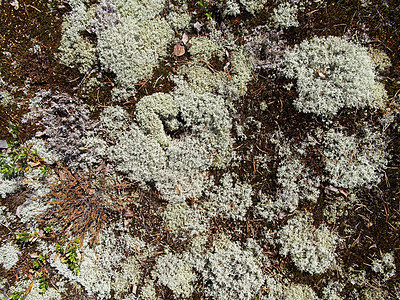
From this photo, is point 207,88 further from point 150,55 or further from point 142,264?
point 142,264

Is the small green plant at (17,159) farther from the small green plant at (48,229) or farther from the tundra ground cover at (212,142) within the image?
the small green plant at (48,229)

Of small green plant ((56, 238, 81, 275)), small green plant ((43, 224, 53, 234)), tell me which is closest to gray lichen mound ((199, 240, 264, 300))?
small green plant ((56, 238, 81, 275))

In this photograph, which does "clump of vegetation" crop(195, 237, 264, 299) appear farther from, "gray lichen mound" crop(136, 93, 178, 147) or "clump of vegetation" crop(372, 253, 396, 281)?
"gray lichen mound" crop(136, 93, 178, 147)

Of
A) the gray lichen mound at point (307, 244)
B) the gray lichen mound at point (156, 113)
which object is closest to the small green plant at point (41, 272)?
the gray lichen mound at point (156, 113)

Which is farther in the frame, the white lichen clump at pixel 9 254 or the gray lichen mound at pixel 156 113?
the white lichen clump at pixel 9 254

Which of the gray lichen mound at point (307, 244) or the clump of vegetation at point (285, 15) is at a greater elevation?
the clump of vegetation at point (285, 15)

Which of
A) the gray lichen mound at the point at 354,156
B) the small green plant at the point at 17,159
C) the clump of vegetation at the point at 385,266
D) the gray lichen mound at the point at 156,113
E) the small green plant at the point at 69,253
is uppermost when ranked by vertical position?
the gray lichen mound at the point at 156,113

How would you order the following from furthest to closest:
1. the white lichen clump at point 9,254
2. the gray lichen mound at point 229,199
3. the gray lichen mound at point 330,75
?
the white lichen clump at point 9,254 < the gray lichen mound at point 229,199 < the gray lichen mound at point 330,75
